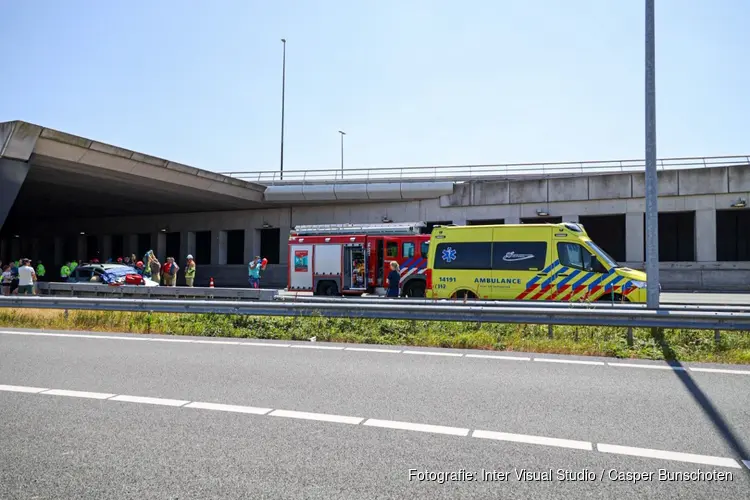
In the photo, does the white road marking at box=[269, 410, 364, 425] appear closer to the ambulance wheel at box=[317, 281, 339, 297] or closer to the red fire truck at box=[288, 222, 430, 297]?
the red fire truck at box=[288, 222, 430, 297]

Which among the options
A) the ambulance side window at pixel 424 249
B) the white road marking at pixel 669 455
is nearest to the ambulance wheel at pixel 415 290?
the ambulance side window at pixel 424 249

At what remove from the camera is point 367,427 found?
5.19 m

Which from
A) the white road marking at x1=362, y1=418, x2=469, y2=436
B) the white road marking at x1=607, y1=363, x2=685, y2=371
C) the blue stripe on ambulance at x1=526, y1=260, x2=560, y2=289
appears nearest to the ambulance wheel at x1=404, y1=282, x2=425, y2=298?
the blue stripe on ambulance at x1=526, y1=260, x2=560, y2=289

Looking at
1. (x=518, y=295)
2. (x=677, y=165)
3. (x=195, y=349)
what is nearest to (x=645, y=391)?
(x=195, y=349)

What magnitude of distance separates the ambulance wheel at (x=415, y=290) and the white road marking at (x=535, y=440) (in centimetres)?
1525

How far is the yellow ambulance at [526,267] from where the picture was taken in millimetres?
14938

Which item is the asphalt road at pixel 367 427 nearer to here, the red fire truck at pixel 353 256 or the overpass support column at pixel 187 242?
the red fire truck at pixel 353 256

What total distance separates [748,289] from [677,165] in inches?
260

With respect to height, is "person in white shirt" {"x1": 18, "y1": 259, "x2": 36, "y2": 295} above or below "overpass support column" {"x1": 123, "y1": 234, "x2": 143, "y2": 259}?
below

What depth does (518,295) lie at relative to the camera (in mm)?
15859

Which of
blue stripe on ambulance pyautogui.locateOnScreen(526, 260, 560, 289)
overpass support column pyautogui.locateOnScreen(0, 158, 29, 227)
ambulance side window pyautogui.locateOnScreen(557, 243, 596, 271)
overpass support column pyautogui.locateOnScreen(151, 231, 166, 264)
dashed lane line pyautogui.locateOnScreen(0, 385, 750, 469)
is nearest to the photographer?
dashed lane line pyautogui.locateOnScreen(0, 385, 750, 469)

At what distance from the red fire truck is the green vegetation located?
9.70 m

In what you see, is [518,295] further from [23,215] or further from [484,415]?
[23,215]

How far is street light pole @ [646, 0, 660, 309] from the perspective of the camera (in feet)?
36.8
